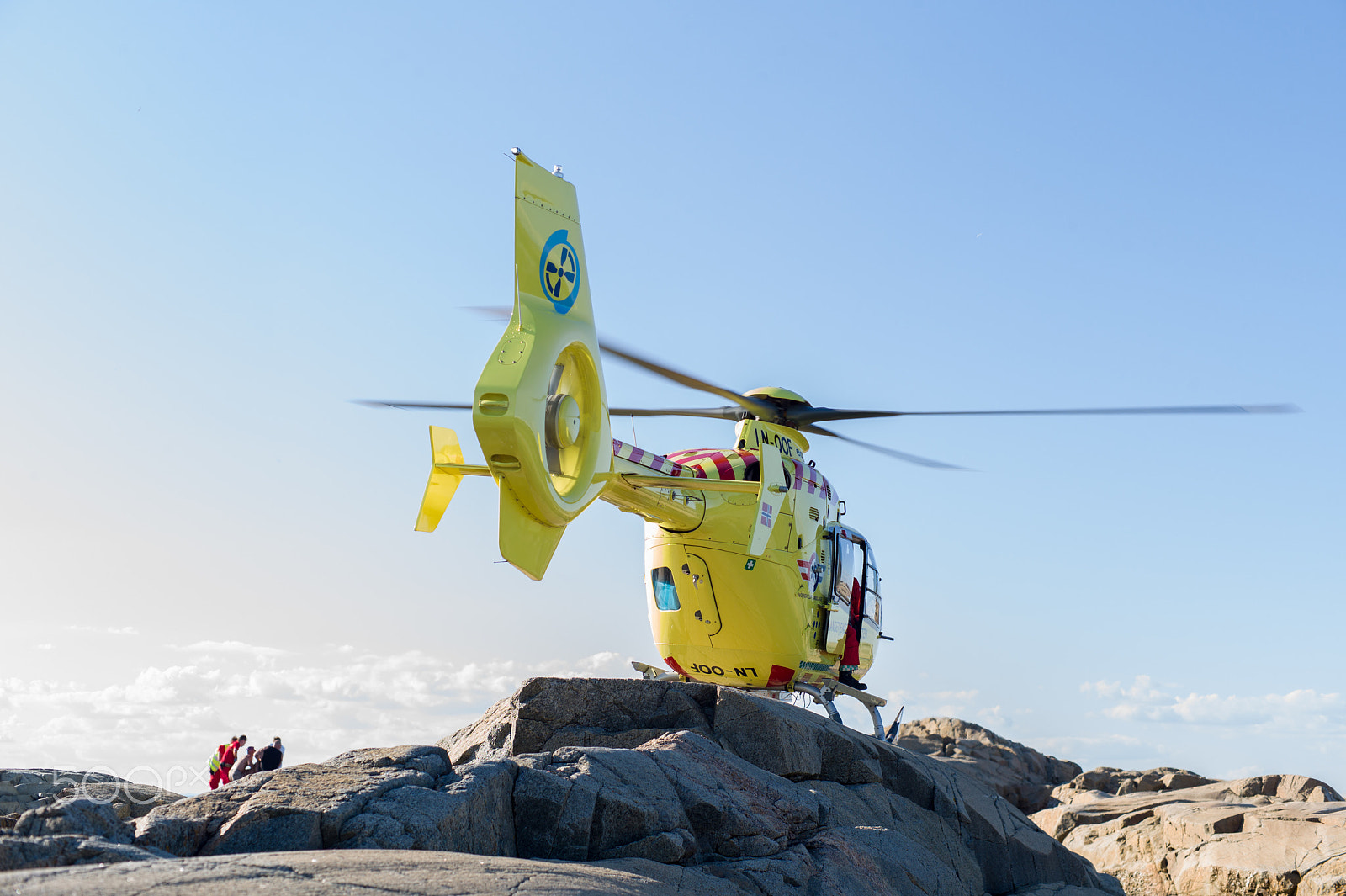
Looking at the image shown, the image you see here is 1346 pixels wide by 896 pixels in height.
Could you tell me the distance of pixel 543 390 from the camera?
911 cm

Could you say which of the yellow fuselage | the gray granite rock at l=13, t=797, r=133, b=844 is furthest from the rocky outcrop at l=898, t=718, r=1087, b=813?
the gray granite rock at l=13, t=797, r=133, b=844

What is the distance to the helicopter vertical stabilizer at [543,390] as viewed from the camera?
873 cm

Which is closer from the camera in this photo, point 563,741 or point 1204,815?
point 563,741

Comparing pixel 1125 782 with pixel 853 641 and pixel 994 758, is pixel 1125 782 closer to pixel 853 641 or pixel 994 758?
pixel 994 758

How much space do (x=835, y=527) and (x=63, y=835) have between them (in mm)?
13636

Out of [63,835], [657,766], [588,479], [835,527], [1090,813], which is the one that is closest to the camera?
[63,835]

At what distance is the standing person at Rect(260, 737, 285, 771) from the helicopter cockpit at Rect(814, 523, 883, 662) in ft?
27.2

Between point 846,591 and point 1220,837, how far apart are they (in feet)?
21.5

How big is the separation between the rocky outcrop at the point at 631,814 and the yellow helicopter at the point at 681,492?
2.17 metres

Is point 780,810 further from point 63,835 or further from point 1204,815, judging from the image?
point 1204,815

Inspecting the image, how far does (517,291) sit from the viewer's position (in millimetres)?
9609

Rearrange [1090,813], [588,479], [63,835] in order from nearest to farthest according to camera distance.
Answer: [63,835]
[588,479]
[1090,813]

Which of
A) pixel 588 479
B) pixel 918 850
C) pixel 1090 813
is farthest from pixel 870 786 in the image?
pixel 1090 813

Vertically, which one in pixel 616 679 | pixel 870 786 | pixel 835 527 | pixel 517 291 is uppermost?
pixel 517 291
